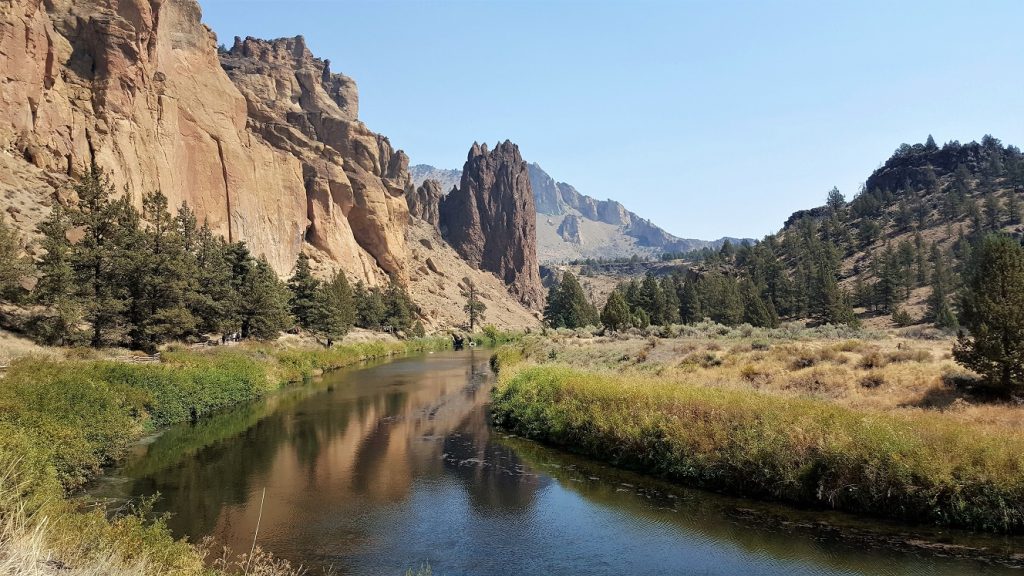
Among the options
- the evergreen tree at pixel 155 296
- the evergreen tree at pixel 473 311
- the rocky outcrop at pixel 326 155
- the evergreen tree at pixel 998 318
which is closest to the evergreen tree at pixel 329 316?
the evergreen tree at pixel 155 296

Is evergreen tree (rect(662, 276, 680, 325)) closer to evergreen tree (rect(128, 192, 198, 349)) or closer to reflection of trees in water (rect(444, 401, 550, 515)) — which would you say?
reflection of trees in water (rect(444, 401, 550, 515))

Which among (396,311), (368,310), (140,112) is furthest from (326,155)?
(140,112)

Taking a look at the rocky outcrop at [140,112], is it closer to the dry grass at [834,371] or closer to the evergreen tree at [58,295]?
the evergreen tree at [58,295]

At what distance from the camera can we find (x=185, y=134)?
7994cm

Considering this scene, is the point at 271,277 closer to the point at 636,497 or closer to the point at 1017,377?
the point at 636,497

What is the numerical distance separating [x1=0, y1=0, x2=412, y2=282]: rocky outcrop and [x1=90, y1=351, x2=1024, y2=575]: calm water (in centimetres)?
3900

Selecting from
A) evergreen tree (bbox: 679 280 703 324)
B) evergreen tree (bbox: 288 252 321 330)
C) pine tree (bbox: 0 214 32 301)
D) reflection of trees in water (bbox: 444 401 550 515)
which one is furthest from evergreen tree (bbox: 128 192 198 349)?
evergreen tree (bbox: 679 280 703 324)

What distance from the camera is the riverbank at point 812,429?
1578 cm

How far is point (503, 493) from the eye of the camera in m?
20.5

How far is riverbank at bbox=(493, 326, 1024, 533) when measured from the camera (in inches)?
621

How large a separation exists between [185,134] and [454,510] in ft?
258

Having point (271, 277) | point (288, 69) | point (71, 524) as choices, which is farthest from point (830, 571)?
point (288, 69)

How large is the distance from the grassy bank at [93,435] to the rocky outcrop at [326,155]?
209ft

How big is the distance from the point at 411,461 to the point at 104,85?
64.7 m
